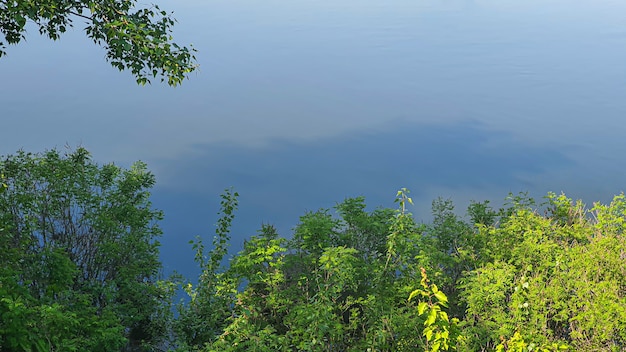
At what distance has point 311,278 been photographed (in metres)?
9.97

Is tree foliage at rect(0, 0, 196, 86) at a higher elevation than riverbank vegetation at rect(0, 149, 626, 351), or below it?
higher

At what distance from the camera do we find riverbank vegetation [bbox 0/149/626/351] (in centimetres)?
842

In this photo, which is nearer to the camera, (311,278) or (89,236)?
(311,278)

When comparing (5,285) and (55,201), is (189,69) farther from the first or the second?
(5,285)

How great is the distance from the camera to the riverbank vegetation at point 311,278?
842cm

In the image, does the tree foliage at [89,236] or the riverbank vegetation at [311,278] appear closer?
the riverbank vegetation at [311,278]

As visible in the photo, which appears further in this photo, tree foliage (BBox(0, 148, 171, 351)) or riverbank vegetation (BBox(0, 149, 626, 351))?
tree foliage (BBox(0, 148, 171, 351))

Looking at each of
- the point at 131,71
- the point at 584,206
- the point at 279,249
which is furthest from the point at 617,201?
the point at 131,71

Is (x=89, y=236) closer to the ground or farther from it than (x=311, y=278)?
farther from it

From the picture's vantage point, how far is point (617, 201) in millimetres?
10664

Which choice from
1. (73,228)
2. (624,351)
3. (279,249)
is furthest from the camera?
(73,228)

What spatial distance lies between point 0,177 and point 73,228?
1805 mm

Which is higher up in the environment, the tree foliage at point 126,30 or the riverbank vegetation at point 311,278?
the tree foliage at point 126,30

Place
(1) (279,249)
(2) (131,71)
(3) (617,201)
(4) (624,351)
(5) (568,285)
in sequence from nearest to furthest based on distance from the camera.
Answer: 1. (4) (624,351)
2. (5) (568,285)
3. (1) (279,249)
4. (3) (617,201)
5. (2) (131,71)
